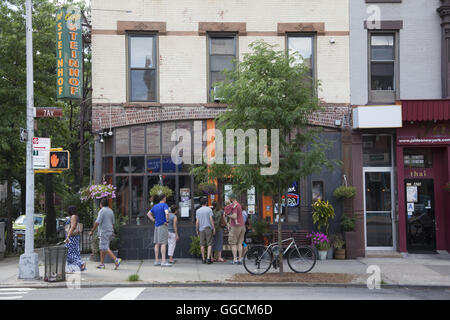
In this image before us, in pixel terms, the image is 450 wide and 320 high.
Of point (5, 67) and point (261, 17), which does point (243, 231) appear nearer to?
point (261, 17)

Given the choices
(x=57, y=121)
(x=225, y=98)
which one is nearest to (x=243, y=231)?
(x=225, y=98)

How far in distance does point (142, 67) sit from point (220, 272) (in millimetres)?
6661

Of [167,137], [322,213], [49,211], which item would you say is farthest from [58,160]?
[49,211]

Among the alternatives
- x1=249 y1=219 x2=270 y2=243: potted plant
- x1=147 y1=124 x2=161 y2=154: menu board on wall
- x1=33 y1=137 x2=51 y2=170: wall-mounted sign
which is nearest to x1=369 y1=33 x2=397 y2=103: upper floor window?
x1=249 y1=219 x2=270 y2=243: potted plant

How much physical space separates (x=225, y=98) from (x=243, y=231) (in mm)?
3908

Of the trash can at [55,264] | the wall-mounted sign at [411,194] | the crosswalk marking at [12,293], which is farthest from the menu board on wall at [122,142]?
the wall-mounted sign at [411,194]

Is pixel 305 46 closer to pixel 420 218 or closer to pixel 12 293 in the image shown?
pixel 420 218

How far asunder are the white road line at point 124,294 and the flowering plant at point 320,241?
238 inches

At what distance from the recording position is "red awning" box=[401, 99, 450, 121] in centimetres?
1445

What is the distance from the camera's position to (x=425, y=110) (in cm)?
1447

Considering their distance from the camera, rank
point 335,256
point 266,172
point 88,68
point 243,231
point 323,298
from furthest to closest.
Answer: point 88,68
point 335,256
point 243,231
point 266,172
point 323,298

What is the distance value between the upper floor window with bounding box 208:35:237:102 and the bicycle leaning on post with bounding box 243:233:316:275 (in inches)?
222

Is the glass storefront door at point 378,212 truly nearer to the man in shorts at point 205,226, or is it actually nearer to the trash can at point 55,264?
the man in shorts at point 205,226

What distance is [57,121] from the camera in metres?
21.5
